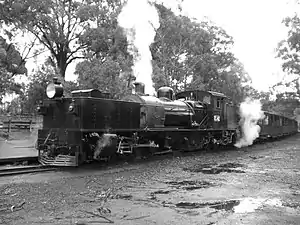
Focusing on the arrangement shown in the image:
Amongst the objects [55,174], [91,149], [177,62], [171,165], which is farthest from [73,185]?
[177,62]

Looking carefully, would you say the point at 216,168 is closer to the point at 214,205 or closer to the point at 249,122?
the point at 214,205

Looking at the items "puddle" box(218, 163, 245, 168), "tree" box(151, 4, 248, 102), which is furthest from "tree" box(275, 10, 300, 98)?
"puddle" box(218, 163, 245, 168)

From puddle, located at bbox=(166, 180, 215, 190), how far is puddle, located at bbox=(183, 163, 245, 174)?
75.8 inches

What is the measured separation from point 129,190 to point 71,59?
101 feet

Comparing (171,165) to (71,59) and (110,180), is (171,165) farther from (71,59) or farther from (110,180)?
(71,59)

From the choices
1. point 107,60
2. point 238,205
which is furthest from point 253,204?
point 107,60

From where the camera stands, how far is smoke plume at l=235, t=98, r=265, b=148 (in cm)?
2223

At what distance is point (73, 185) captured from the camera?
8172 millimetres

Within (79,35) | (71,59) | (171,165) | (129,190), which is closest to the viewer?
(129,190)

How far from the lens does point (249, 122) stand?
909 inches

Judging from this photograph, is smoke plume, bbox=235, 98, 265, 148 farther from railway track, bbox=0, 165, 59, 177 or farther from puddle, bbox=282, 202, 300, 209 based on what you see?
puddle, bbox=282, 202, 300, 209

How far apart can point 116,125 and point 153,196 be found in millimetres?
5030

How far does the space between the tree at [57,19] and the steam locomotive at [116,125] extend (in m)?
18.3

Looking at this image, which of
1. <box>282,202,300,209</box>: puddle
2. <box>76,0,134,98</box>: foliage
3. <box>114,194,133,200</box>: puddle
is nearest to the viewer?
<box>282,202,300,209</box>: puddle
